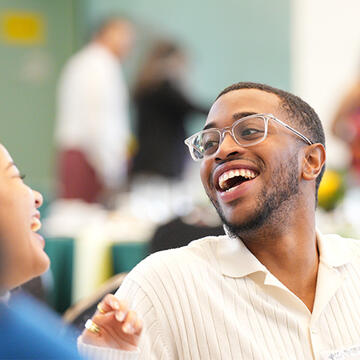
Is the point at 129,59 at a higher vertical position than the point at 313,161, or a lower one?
lower

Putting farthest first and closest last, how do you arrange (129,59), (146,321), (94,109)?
(129,59) → (94,109) → (146,321)

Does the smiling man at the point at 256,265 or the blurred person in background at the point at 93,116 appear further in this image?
the blurred person in background at the point at 93,116

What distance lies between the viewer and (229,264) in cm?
176

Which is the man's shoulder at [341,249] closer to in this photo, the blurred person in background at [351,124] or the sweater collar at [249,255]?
the sweater collar at [249,255]

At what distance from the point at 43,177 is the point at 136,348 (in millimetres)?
7848

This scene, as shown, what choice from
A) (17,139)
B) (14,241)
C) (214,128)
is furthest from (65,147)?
(14,241)

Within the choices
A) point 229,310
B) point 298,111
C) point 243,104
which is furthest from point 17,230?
point 298,111

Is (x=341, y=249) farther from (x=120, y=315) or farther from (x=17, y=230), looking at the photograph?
(x=17, y=230)

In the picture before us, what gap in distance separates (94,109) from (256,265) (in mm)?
4791

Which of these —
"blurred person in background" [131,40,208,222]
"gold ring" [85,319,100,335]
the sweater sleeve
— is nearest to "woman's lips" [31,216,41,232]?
"gold ring" [85,319,100,335]

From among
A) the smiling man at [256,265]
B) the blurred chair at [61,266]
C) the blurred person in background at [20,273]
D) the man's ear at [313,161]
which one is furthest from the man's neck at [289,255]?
the blurred chair at [61,266]

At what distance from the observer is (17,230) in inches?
48.3

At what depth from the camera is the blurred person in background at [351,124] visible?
13.2ft

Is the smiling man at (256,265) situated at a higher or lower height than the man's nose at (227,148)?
lower
